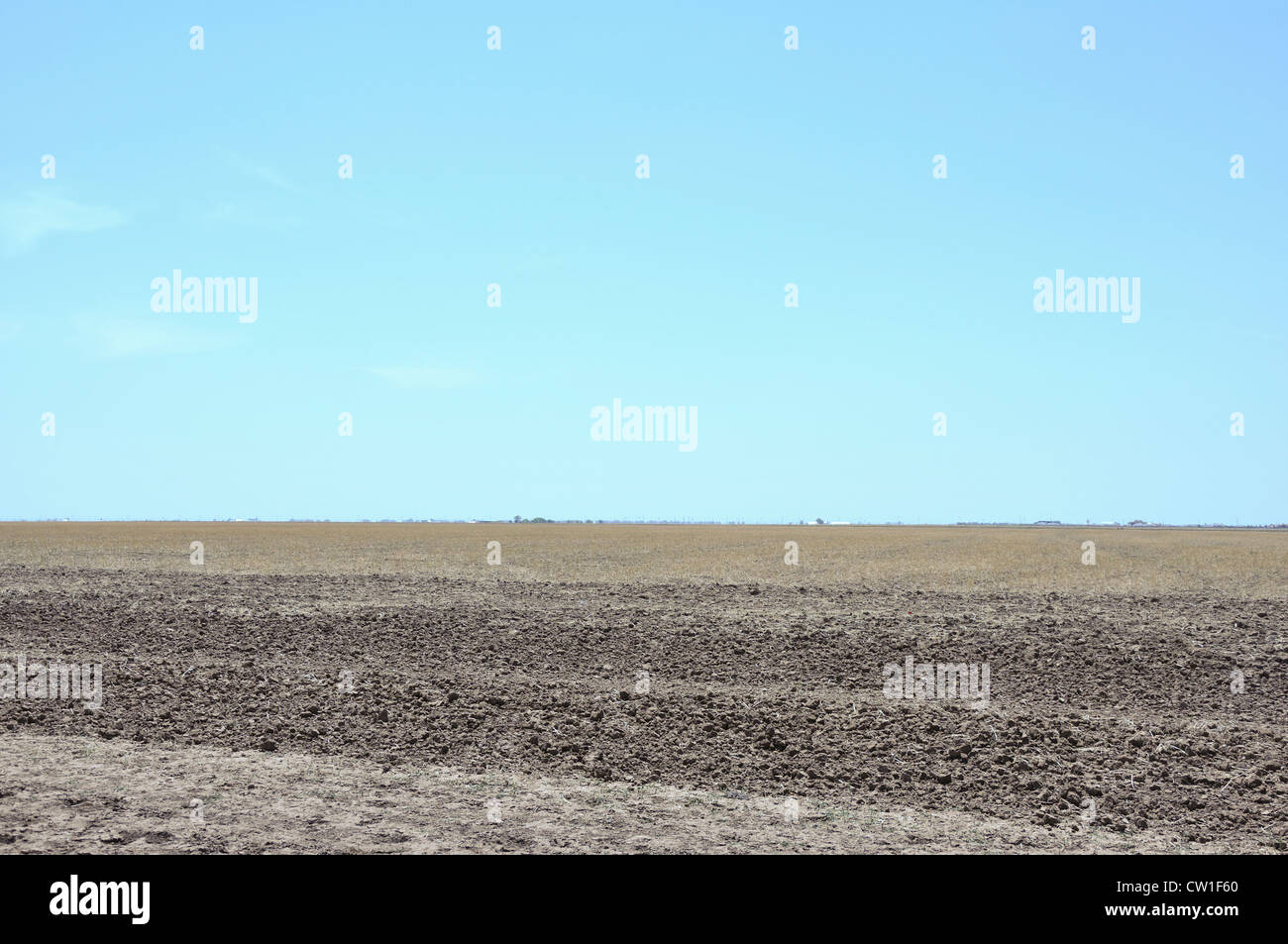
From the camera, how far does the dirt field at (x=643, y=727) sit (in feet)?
27.5

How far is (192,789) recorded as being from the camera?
30.1 ft

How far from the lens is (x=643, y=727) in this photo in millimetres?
11555

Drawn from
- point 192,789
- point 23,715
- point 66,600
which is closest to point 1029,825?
point 192,789

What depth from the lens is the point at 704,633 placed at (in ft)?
57.2

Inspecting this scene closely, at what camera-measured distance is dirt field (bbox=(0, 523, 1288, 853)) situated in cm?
838

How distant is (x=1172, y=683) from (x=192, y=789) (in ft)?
40.0

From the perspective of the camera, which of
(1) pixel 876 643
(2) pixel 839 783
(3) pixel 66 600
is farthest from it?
(3) pixel 66 600

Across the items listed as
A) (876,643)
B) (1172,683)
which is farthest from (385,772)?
(1172,683)
